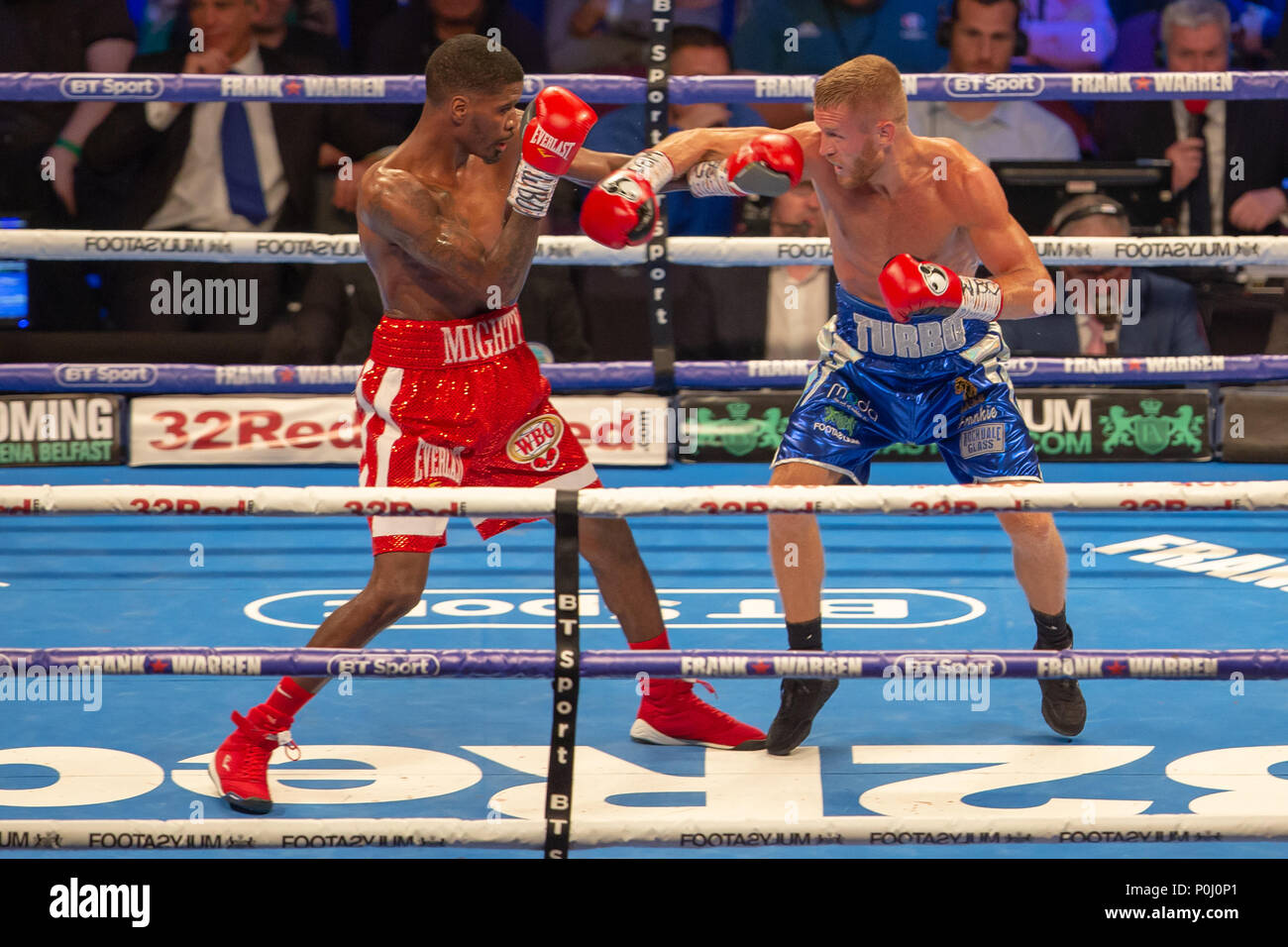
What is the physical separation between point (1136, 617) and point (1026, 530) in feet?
2.78

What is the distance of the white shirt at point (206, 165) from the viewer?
5.90 metres

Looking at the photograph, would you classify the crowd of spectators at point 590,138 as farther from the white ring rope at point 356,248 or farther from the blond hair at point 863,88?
the blond hair at point 863,88

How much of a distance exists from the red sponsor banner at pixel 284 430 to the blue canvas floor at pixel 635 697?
553 mm

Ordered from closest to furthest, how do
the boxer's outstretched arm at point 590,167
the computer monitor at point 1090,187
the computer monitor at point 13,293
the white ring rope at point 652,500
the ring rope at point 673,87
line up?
the white ring rope at point 652,500
the boxer's outstretched arm at point 590,167
the ring rope at point 673,87
the computer monitor at point 1090,187
the computer monitor at point 13,293

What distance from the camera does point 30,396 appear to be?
5395 mm

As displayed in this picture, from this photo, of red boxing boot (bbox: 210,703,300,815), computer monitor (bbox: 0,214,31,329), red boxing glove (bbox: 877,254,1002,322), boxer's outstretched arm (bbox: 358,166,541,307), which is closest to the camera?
red boxing glove (bbox: 877,254,1002,322)

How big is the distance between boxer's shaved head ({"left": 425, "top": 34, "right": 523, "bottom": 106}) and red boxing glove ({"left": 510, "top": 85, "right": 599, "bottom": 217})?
0.36 feet

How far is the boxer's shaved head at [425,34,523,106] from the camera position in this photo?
9.79ft

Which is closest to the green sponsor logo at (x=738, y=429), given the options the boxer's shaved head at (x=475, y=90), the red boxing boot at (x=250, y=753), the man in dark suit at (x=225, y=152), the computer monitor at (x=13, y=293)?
the man in dark suit at (x=225, y=152)

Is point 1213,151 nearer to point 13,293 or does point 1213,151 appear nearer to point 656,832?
point 13,293

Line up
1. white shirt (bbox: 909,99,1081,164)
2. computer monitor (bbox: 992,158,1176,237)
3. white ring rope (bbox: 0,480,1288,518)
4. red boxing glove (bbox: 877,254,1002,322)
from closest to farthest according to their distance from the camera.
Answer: white ring rope (bbox: 0,480,1288,518), red boxing glove (bbox: 877,254,1002,322), computer monitor (bbox: 992,158,1176,237), white shirt (bbox: 909,99,1081,164)

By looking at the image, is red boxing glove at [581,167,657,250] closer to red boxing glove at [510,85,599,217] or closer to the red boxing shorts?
red boxing glove at [510,85,599,217]

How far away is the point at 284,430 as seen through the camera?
5.44 meters

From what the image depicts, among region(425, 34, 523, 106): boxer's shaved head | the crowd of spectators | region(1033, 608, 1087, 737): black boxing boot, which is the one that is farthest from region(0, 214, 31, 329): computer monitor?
region(1033, 608, 1087, 737): black boxing boot
